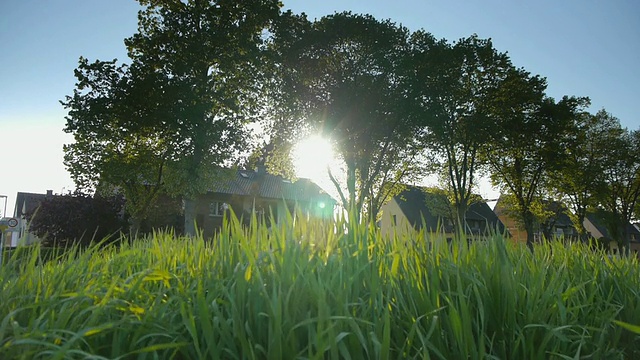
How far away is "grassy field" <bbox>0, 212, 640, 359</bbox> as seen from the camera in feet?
5.78

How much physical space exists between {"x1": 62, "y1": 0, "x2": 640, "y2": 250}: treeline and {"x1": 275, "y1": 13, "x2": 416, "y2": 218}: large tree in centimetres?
7

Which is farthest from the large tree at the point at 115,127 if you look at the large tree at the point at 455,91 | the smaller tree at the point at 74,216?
the large tree at the point at 455,91

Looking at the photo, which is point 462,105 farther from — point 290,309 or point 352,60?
point 290,309

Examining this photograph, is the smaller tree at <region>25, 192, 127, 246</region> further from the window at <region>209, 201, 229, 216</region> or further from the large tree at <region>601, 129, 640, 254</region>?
the large tree at <region>601, 129, 640, 254</region>

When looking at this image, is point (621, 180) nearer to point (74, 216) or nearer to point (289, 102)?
point (289, 102)

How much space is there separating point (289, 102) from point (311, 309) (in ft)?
81.6

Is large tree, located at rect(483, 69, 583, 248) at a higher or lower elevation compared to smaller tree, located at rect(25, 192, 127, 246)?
higher

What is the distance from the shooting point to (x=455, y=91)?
27094 mm

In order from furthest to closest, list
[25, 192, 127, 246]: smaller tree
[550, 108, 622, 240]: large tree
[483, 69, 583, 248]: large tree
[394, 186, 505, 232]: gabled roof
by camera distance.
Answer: [394, 186, 505, 232]: gabled roof → [550, 108, 622, 240]: large tree → [25, 192, 127, 246]: smaller tree → [483, 69, 583, 248]: large tree

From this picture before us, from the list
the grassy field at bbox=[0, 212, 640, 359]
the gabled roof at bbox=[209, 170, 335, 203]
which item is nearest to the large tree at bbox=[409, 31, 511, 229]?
the gabled roof at bbox=[209, 170, 335, 203]

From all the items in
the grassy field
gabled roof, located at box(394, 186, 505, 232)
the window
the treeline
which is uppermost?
the treeline

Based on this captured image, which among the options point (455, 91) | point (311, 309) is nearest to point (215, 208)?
point (455, 91)

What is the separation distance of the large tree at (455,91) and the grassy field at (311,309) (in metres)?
23.8

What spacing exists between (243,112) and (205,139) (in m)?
3.66
